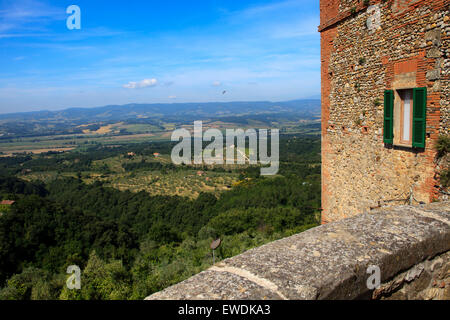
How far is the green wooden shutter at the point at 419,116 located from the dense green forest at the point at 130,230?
160 inches

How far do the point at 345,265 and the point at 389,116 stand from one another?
396 cm

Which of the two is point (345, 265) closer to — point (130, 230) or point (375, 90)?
point (375, 90)

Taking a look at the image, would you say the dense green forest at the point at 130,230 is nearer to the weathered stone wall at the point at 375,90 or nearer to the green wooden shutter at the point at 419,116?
the weathered stone wall at the point at 375,90

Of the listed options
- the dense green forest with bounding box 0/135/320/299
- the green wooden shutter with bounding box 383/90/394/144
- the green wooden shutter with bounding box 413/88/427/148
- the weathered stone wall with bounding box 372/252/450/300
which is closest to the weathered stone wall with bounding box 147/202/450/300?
the weathered stone wall with bounding box 372/252/450/300

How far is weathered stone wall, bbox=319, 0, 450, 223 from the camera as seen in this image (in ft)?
14.4

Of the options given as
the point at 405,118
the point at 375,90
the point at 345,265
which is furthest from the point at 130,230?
the point at 345,265

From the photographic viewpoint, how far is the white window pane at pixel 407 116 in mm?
5016

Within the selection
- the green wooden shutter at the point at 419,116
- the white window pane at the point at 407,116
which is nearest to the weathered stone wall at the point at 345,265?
A: the green wooden shutter at the point at 419,116

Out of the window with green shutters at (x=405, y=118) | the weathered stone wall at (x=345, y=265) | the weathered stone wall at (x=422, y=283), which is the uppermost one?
the window with green shutters at (x=405, y=118)

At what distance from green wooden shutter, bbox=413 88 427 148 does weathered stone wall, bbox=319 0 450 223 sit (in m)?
0.07

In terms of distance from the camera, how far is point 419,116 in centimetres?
471

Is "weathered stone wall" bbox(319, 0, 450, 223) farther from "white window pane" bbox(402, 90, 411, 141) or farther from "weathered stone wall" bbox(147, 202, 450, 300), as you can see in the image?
"weathered stone wall" bbox(147, 202, 450, 300)

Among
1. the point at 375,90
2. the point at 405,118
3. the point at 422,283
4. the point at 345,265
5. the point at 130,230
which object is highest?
the point at 375,90
